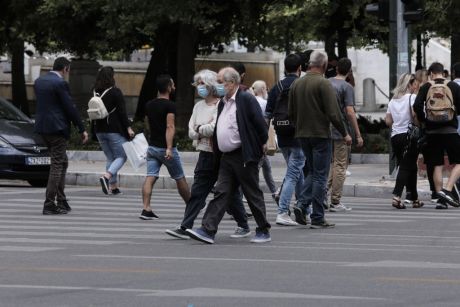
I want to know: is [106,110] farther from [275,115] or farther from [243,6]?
[243,6]

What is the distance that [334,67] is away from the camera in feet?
64.5

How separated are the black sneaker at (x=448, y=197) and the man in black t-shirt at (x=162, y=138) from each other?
3.59 m

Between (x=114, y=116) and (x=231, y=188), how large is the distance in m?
6.61

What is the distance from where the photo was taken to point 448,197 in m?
17.8

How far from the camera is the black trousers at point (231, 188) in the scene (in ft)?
43.2

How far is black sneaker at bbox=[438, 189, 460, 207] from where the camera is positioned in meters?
17.8

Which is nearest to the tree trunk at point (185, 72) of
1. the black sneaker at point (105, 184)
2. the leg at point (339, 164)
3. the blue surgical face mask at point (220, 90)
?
the black sneaker at point (105, 184)

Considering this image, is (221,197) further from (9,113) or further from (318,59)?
(9,113)

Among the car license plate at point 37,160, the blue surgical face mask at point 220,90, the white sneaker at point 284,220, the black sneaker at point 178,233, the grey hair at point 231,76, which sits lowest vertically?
the car license plate at point 37,160

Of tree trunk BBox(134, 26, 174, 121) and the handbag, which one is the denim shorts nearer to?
the handbag

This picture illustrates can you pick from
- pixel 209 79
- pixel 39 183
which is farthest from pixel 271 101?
pixel 39 183

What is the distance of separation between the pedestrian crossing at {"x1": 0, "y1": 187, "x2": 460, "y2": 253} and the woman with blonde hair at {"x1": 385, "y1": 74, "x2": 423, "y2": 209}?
309mm

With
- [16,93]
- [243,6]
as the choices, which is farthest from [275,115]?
[16,93]

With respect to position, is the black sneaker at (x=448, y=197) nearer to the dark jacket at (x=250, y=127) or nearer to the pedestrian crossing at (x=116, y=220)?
the pedestrian crossing at (x=116, y=220)
